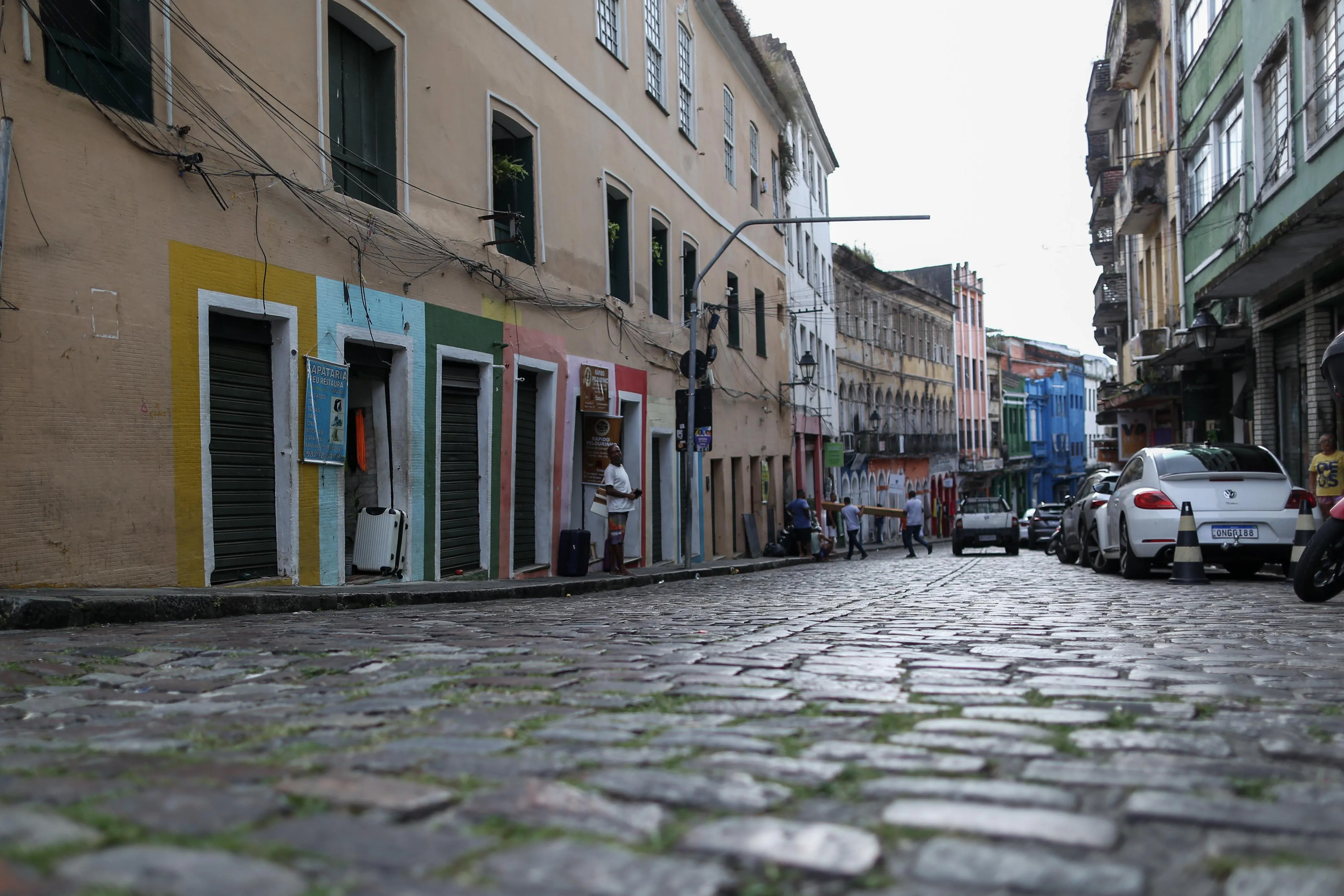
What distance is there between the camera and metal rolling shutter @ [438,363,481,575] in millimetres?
13859

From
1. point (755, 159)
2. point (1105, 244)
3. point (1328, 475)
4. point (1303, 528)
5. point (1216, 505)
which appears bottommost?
point (1303, 528)

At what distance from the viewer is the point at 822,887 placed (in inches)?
83.3

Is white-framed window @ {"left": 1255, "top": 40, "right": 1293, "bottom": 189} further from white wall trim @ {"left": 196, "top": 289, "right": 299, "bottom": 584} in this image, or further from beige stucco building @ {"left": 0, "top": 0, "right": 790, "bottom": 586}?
white wall trim @ {"left": 196, "top": 289, "right": 299, "bottom": 584}

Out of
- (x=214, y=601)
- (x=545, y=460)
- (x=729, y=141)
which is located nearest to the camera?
(x=214, y=601)

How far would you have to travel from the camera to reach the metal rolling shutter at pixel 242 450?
1017 cm

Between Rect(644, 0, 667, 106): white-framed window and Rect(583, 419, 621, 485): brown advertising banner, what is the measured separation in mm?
6377

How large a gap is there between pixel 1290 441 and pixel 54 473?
18058 millimetres

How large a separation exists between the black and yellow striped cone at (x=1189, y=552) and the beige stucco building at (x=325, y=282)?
773 cm

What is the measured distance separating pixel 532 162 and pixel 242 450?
7.12 meters

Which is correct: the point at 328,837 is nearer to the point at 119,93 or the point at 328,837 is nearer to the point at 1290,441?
the point at 119,93

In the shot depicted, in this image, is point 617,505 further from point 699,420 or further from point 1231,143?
point 1231,143

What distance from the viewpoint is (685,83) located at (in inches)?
959

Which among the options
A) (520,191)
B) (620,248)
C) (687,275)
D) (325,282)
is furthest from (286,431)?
(687,275)

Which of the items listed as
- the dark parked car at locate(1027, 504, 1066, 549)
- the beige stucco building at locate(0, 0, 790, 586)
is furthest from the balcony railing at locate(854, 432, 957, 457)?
the beige stucco building at locate(0, 0, 790, 586)
